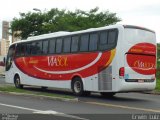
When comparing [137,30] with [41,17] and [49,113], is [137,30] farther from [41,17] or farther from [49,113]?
[41,17]

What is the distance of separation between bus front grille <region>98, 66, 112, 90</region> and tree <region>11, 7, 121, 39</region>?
2637cm

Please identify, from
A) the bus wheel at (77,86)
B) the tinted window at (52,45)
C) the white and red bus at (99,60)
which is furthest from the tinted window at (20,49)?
the bus wheel at (77,86)

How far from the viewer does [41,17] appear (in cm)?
5594

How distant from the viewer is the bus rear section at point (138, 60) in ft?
65.4

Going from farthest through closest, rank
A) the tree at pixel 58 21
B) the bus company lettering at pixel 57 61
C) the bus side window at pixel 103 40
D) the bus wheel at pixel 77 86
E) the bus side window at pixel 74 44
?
the tree at pixel 58 21 < the bus company lettering at pixel 57 61 < the bus side window at pixel 74 44 < the bus wheel at pixel 77 86 < the bus side window at pixel 103 40

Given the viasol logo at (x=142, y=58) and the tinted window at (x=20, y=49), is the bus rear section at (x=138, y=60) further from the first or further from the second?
the tinted window at (x=20, y=49)

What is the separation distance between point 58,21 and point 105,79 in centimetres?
3130

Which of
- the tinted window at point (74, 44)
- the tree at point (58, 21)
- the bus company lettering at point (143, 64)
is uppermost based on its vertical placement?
the tree at point (58, 21)

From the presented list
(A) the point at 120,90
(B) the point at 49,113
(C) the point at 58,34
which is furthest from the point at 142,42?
(B) the point at 49,113

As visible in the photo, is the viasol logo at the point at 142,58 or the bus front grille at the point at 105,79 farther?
the bus front grille at the point at 105,79

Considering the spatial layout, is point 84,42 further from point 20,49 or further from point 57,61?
point 20,49

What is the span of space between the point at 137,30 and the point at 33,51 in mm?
8523

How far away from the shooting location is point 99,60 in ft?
69.3

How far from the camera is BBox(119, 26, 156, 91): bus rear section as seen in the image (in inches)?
785
